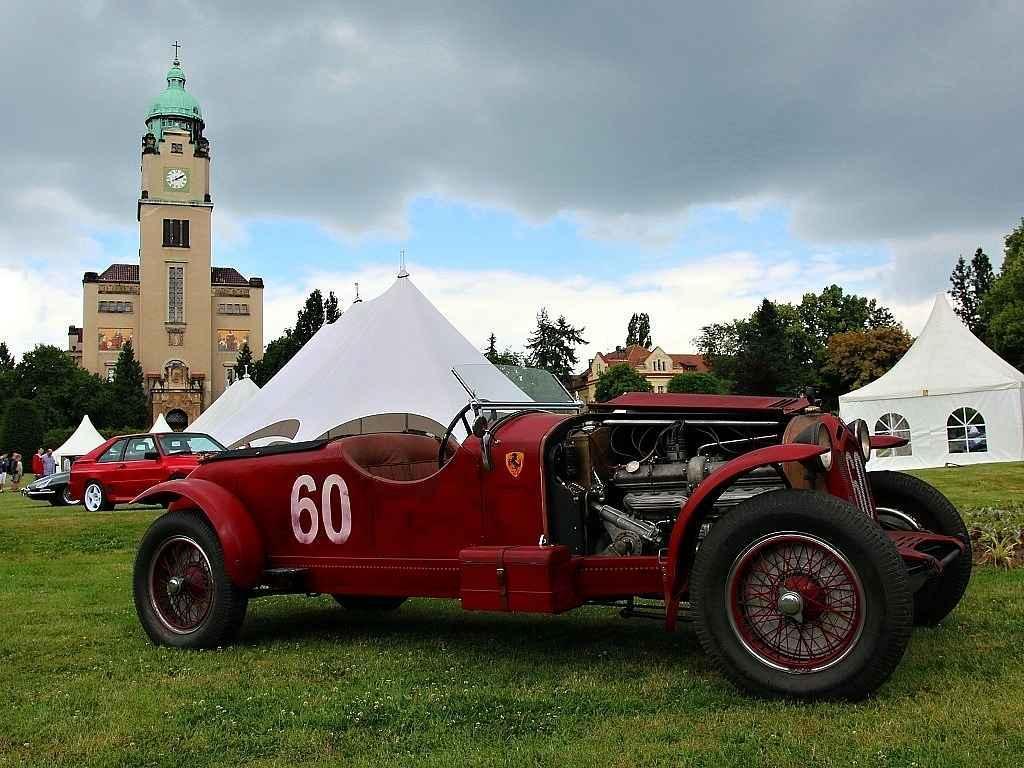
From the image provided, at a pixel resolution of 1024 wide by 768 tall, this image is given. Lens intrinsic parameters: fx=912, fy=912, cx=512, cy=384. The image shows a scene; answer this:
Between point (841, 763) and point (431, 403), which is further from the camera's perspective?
point (431, 403)

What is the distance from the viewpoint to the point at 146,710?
4.04 meters

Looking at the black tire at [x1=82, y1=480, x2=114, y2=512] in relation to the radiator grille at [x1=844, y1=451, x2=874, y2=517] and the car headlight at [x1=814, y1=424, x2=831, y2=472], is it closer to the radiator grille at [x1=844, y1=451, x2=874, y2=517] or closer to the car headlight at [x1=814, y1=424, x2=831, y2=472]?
the radiator grille at [x1=844, y1=451, x2=874, y2=517]

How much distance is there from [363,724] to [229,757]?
1.87 feet

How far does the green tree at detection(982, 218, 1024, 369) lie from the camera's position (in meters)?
47.0

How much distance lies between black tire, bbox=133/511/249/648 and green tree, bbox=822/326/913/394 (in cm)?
6385

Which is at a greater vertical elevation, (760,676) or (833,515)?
(833,515)

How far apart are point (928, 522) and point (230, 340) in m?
102

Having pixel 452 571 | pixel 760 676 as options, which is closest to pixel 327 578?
pixel 452 571

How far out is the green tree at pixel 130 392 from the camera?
86.3 metres

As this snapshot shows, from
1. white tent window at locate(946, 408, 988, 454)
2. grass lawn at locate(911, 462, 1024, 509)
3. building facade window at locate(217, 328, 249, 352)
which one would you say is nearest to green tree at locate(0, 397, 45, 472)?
building facade window at locate(217, 328, 249, 352)

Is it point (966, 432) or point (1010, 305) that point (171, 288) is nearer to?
point (1010, 305)

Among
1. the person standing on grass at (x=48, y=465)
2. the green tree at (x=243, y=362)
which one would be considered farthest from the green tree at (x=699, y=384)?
the person standing on grass at (x=48, y=465)

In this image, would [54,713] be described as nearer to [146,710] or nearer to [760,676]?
[146,710]

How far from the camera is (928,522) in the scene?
5391 mm
